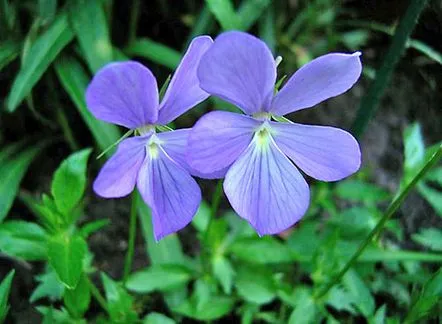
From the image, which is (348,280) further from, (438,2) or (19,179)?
(438,2)

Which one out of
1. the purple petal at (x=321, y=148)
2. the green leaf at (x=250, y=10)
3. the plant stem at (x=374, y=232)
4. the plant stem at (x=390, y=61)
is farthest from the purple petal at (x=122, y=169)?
the green leaf at (x=250, y=10)

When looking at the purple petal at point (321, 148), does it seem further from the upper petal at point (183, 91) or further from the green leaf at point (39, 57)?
the green leaf at point (39, 57)

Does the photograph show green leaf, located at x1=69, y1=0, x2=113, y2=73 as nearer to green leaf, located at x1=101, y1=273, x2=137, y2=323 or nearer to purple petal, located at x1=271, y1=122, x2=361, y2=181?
green leaf, located at x1=101, y1=273, x2=137, y2=323

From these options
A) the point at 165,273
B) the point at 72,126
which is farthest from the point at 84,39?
the point at 165,273

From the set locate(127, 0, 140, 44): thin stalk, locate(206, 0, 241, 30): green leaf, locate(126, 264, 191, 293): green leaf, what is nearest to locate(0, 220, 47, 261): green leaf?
locate(126, 264, 191, 293): green leaf

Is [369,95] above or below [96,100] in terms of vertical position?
below

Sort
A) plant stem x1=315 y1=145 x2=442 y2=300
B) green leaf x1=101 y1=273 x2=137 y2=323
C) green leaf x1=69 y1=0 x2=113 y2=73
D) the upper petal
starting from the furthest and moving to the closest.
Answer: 1. green leaf x1=69 y1=0 x2=113 y2=73
2. green leaf x1=101 y1=273 x2=137 y2=323
3. plant stem x1=315 y1=145 x2=442 y2=300
4. the upper petal

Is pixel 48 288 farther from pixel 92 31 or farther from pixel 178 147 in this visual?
pixel 92 31
